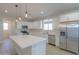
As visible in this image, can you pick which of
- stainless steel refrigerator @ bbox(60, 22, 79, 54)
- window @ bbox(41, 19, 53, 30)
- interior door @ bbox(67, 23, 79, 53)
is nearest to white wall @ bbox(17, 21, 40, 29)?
window @ bbox(41, 19, 53, 30)

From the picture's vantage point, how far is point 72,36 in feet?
14.5

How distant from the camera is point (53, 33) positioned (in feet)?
11.9

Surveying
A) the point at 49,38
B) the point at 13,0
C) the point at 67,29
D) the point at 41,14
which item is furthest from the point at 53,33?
the point at 13,0

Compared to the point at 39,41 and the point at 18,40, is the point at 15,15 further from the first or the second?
the point at 39,41

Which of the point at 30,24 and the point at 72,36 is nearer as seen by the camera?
the point at 30,24

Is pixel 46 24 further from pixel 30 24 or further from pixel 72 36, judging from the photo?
pixel 72 36

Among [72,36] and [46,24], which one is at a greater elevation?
[46,24]

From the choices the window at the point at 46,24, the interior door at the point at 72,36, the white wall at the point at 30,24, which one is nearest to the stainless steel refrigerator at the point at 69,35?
the interior door at the point at 72,36

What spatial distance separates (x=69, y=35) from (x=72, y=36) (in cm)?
16

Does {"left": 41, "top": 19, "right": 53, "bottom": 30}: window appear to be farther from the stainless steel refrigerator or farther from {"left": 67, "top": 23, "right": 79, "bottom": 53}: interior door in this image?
{"left": 67, "top": 23, "right": 79, "bottom": 53}: interior door

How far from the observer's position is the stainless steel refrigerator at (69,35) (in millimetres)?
4227

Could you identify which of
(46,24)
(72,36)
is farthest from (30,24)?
(72,36)

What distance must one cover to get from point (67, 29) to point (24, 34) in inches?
76.5

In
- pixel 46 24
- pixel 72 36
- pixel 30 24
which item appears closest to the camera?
pixel 30 24
